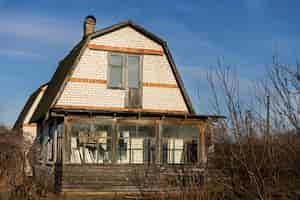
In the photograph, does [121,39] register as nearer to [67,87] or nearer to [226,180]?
[67,87]

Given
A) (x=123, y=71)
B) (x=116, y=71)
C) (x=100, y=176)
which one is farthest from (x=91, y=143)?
(x=123, y=71)

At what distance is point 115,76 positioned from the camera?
66.6 feet

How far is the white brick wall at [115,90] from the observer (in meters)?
19.7

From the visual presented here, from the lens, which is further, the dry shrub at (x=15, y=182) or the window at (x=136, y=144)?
the window at (x=136, y=144)

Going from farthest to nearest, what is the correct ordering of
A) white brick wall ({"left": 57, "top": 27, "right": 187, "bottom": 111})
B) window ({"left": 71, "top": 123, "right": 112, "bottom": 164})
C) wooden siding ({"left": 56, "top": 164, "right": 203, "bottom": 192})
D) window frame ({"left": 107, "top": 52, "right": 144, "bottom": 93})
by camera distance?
window frame ({"left": 107, "top": 52, "right": 144, "bottom": 93})
white brick wall ({"left": 57, "top": 27, "right": 187, "bottom": 111})
window ({"left": 71, "top": 123, "right": 112, "bottom": 164})
wooden siding ({"left": 56, "top": 164, "right": 203, "bottom": 192})

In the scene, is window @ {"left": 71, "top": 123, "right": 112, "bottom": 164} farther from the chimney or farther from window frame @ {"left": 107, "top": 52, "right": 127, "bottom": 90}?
the chimney

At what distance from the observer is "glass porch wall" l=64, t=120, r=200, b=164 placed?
61.2ft

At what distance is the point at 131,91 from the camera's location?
66.9 feet

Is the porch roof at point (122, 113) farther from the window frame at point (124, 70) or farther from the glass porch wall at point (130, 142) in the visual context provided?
the window frame at point (124, 70)

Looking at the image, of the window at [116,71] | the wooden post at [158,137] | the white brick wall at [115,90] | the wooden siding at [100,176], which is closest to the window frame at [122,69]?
the window at [116,71]

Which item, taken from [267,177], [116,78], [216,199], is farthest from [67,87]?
[267,177]

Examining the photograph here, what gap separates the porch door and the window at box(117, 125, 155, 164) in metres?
1.17

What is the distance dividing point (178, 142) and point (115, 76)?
154 inches

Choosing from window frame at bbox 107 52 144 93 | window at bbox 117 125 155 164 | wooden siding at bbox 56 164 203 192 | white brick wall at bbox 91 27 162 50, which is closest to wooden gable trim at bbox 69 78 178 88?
window frame at bbox 107 52 144 93
